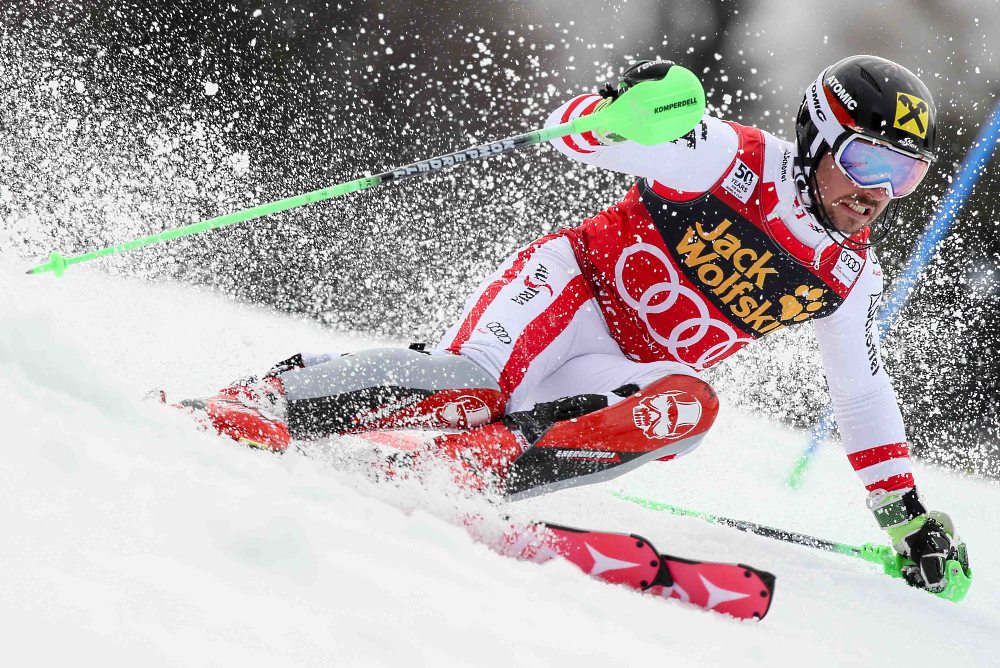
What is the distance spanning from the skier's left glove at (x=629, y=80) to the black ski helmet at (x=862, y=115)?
530mm

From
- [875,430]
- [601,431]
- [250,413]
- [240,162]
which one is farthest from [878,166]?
[240,162]

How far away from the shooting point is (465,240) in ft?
17.5

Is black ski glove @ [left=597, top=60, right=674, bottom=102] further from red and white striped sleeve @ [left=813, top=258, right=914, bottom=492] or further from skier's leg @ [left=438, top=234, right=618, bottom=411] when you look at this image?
red and white striped sleeve @ [left=813, top=258, right=914, bottom=492]

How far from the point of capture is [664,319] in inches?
101

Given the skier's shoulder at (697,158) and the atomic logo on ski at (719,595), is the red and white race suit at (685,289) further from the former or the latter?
the atomic logo on ski at (719,595)

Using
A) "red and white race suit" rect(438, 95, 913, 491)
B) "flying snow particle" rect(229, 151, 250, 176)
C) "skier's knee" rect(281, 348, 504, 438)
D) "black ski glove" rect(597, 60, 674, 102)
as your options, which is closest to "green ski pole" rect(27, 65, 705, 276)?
"black ski glove" rect(597, 60, 674, 102)

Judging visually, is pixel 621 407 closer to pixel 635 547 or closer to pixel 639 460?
pixel 639 460

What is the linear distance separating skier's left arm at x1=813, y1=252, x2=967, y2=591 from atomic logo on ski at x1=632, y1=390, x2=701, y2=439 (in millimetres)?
560

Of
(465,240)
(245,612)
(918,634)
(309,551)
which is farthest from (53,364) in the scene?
(465,240)

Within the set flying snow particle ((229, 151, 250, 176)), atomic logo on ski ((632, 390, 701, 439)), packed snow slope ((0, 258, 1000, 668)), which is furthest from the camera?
flying snow particle ((229, 151, 250, 176))

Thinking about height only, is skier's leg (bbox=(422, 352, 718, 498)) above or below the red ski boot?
below

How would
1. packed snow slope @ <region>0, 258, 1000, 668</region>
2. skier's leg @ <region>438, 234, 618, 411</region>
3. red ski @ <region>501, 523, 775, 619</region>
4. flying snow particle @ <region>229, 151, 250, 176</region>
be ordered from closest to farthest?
packed snow slope @ <region>0, 258, 1000, 668</region>
red ski @ <region>501, 523, 775, 619</region>
skier's leg @ <region>438, 234, 618, 411</region>
flying snow particle @ <region>229, 151, 250, 176</region>

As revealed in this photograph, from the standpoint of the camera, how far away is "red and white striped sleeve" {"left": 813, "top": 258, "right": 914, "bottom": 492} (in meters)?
2.60

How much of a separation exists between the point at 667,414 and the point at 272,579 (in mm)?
1404
